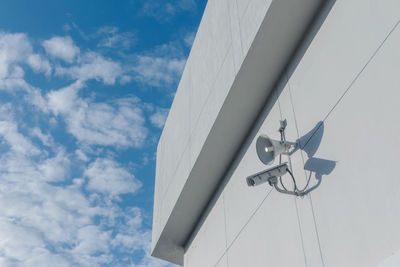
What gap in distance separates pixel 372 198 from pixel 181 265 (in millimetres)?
9011

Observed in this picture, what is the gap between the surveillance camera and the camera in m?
5.64

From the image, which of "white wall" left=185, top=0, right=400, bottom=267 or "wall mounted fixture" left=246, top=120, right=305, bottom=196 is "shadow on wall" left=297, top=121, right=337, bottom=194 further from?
"wall mounted fixture" left=246, top=120, right=305, bottom=196

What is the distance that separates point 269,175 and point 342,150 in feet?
3.63

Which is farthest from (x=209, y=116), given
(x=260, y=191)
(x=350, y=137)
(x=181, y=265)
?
(x=181, y=265)

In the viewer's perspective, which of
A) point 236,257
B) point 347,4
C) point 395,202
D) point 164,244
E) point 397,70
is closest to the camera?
point 395,202

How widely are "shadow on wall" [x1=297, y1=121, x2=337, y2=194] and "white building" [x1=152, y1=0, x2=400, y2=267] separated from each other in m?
0.01

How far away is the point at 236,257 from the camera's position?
7.49 m

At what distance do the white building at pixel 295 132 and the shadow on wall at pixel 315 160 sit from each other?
0.01m

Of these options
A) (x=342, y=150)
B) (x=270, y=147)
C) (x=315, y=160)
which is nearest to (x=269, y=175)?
(x=270, y=147)

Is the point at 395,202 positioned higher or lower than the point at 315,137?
lower

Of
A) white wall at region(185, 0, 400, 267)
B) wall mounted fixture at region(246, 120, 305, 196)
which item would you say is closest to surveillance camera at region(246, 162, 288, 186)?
wall mounted fixture at region(246, 120, 305, 196)

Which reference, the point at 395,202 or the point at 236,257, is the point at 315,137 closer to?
the point at 395,202

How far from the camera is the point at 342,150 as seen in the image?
4922 millimetres

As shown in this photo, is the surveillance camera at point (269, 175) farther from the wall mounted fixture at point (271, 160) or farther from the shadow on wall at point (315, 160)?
the shadow on wall at point (315, 160)
